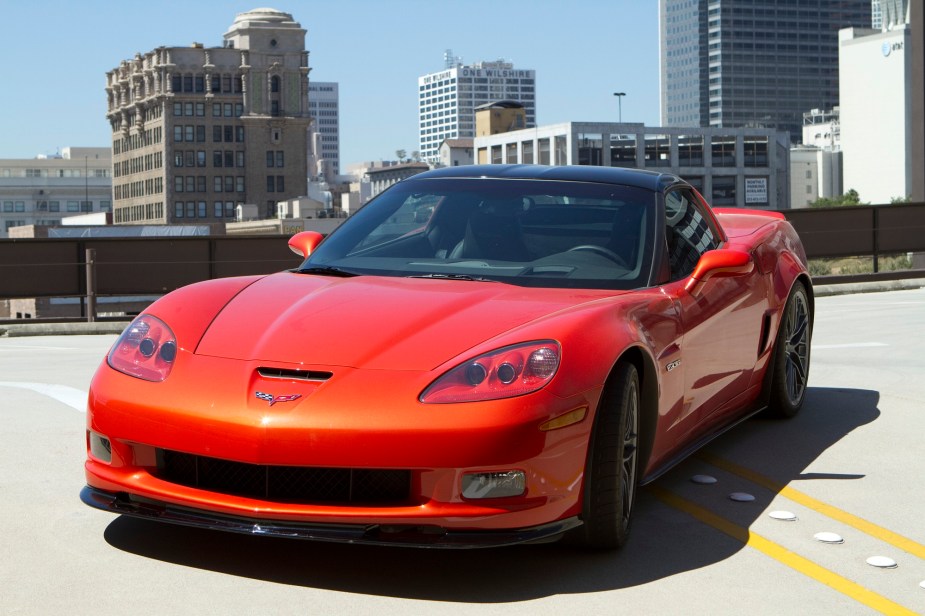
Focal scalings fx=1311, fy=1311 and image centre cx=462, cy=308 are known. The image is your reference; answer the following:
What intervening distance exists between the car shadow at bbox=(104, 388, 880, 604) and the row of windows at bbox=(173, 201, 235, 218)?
7296 inches

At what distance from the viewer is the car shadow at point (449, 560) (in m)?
4.24

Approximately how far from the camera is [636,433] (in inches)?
191

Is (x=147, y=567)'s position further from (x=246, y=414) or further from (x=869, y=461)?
(x=869, y=461)

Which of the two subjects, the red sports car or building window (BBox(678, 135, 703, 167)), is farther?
building window (BBox(678, 135, 703, 167))

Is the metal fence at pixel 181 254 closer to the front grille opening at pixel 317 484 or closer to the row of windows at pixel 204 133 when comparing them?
the front grille opening at pixel 317 484

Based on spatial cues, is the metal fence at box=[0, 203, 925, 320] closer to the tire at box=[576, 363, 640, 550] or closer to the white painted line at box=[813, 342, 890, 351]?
the white painted line at box=[813, 342, 890, 351]

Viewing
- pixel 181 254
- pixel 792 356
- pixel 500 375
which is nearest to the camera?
pixel 500 375

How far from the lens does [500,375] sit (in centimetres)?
425

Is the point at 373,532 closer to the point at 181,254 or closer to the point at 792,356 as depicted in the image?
the point at 792,356

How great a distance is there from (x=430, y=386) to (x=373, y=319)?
0.50m

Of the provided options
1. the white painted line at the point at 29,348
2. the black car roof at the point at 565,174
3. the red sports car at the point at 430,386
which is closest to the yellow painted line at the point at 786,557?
the red sports car at the point at 430,386

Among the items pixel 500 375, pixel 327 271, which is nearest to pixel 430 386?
pixel 500 375

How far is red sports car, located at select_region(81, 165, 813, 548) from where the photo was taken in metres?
4.10

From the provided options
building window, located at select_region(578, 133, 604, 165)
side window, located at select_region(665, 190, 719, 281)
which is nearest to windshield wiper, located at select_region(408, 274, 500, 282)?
side window, located at select_region(665, 190, 719, 281)
